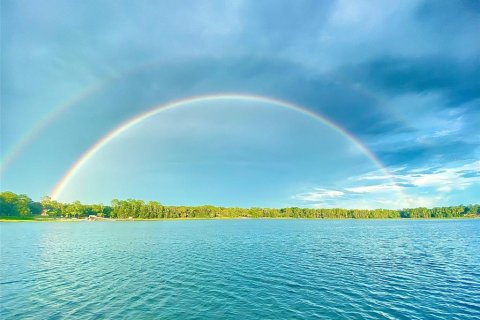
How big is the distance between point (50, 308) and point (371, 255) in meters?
54.7

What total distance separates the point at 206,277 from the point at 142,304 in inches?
491

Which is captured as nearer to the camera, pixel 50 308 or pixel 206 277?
pixel 50 308

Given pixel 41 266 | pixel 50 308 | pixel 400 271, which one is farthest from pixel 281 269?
pixel 41 266

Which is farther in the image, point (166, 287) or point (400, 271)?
point (400, 271)

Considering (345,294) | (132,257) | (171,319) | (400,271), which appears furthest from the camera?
(132,257)

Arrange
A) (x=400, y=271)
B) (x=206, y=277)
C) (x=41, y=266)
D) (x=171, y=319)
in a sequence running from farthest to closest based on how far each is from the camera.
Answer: (x=41, y=266) < (x=400, y=271) < (x=206, y=277) < (x=171, y=319)

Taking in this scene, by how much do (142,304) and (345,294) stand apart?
21763 mm

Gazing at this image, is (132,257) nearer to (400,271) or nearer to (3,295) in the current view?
(3,295)

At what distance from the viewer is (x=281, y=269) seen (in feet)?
141

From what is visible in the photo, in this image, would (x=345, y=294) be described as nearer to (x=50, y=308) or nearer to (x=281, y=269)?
(x=281, y=269)

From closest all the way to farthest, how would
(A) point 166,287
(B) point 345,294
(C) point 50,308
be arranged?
(C) point 50,308 → (B) point 345,294 → (A) point 166,287

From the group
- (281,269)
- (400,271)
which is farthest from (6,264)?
(400,271)

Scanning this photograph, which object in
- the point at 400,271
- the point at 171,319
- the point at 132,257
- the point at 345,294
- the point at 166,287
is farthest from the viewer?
the point at 132,257

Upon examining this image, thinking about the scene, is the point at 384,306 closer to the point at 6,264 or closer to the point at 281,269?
the point at 281,269
